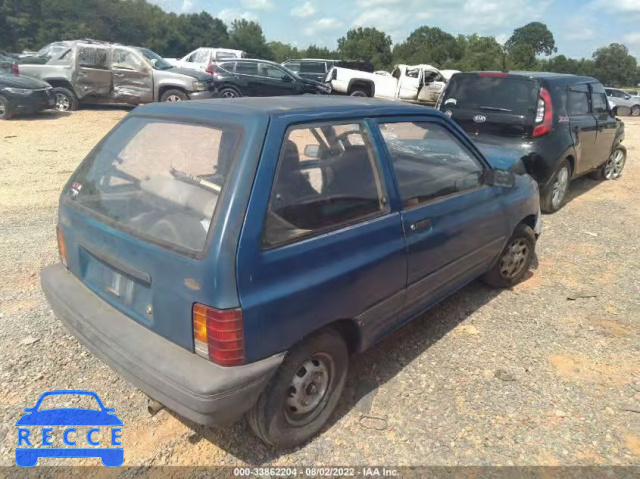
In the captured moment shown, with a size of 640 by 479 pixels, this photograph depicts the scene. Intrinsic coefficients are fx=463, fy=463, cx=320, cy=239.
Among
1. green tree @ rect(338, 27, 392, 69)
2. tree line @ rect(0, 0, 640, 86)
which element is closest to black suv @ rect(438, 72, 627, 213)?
tree line @ rect(0, 0, 640, 86)

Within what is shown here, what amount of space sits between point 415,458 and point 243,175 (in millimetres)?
1668

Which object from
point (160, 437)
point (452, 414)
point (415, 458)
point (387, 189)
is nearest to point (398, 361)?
point (452, 414)

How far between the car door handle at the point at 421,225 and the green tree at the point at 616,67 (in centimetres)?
8530

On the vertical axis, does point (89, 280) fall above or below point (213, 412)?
above

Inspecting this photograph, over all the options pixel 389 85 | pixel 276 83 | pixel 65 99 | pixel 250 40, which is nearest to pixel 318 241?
pixel 65 99

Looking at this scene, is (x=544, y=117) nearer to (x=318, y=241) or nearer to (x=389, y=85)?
(x=318, y=241)

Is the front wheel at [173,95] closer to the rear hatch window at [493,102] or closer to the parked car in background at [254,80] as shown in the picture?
the parked car in background at [254,80]

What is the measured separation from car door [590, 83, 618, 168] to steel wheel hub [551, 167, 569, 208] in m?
1.13

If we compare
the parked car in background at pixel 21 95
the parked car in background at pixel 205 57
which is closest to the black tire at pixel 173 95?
→ the parked car in background at pixel 21 95

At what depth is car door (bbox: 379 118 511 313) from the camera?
276 centimetres

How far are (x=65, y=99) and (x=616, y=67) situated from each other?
87.2 metres

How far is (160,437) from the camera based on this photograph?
243 centimetres

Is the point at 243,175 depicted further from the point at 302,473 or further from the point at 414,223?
the point at 302,473

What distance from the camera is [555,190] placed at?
634cm
